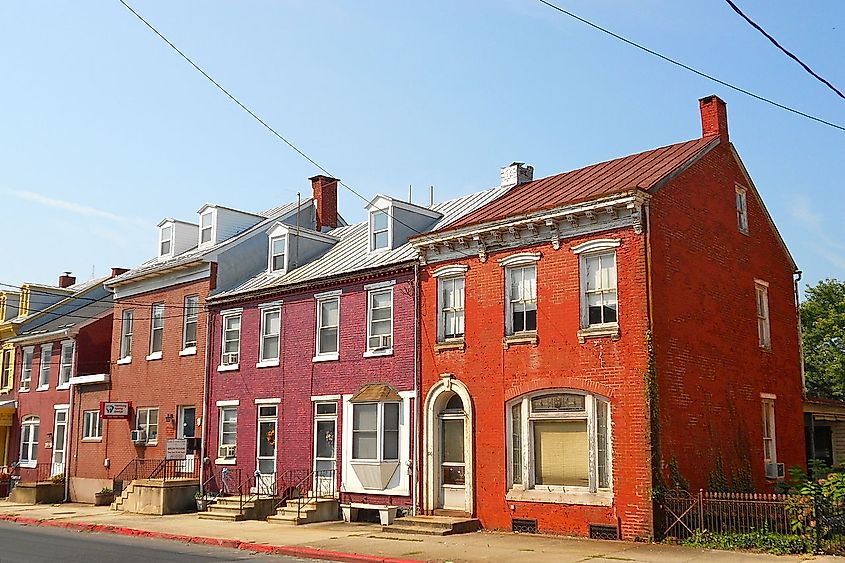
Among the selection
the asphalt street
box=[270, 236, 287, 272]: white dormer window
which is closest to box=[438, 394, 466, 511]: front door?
the asphalt street

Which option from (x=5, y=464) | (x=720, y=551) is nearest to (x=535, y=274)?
(x=720, y=551)

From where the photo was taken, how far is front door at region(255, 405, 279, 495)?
28.0 meters

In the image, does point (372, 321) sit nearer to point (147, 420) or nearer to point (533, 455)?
point (533, 455)

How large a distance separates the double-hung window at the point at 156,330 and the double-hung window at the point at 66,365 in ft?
23.3

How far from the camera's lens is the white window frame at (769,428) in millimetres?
23859

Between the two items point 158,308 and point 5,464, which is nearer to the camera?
point 158,308

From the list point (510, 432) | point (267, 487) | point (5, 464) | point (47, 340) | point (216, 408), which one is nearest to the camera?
point (510, 432)

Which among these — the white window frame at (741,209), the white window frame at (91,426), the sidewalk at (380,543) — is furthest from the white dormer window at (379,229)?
the white window frame at (91,426)

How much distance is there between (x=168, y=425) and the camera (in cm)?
3183

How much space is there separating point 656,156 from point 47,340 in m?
29.4

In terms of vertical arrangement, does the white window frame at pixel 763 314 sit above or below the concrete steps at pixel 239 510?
above

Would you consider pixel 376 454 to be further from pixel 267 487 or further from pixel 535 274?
pixel 535 274

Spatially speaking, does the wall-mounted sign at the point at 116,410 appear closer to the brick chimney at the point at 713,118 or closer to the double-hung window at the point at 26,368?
the double-hung window at the point at 26,368

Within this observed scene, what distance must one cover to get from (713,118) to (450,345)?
9.72 m
